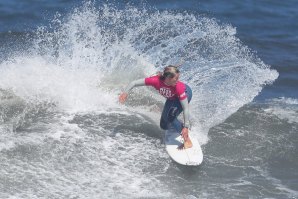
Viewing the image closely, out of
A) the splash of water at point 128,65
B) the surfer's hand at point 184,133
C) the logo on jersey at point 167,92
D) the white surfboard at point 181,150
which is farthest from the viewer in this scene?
the splash of water at point 128,65

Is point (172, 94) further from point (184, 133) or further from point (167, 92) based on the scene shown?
point (184, 133)

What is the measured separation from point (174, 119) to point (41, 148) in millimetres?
2551

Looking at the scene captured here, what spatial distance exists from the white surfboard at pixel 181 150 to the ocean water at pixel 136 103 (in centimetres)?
12

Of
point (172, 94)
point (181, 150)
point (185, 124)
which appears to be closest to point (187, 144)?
point (181, 150)

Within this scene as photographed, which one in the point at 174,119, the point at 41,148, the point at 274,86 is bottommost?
the point at 41,148

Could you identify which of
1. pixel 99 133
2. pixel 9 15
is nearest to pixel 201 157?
pixel 99 133

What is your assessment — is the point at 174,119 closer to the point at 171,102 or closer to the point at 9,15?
the point at 171,102

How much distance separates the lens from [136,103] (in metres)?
12.1

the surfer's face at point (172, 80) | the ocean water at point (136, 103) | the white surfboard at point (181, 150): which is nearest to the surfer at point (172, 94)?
the surfer's face at point (172, 80)

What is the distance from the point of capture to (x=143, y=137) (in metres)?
10.4

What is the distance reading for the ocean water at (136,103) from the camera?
8781 millimetres

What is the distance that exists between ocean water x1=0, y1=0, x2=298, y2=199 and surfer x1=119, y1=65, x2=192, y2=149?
1.59 ft

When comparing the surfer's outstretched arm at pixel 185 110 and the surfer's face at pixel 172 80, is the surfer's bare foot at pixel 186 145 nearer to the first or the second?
the surfer's outstretched arm at pixel 185 110

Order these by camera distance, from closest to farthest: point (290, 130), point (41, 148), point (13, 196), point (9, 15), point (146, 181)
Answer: point (13, 196) < point (146, 181) < point (41, 148) < point (290, 130) < point (9, 15)
